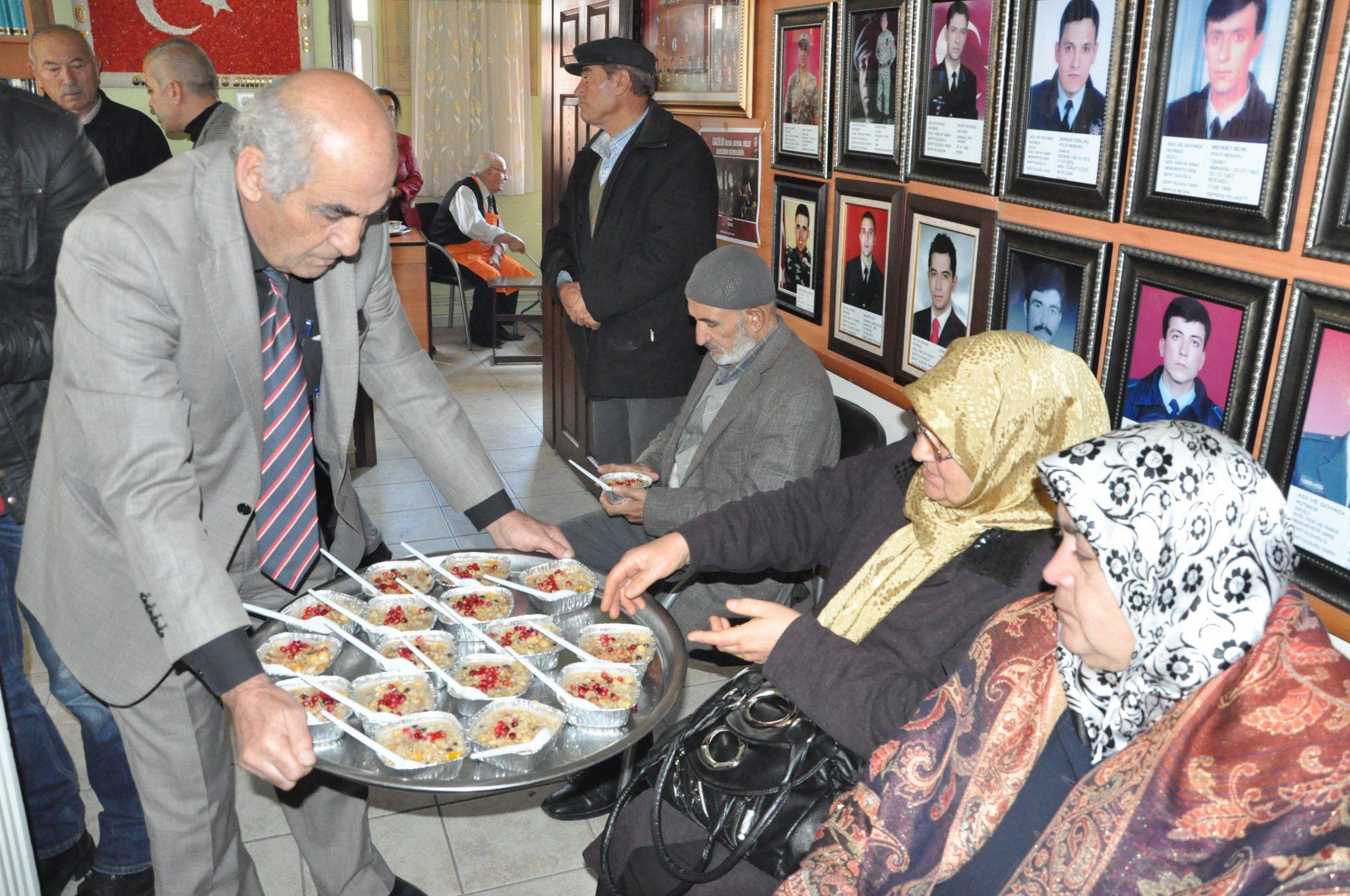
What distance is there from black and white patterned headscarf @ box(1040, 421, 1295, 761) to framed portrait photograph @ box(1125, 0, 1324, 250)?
629 mm

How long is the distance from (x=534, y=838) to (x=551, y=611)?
0.92 metres

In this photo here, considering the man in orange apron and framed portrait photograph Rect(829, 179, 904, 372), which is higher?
framed portrait photograph Rect(829, 179, 904, 372)

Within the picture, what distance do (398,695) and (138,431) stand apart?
567mm

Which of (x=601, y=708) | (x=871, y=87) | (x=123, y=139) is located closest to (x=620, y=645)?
(x=601, y=708)

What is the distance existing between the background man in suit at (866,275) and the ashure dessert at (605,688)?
1551 millimetres

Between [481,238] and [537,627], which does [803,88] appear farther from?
[481,238]

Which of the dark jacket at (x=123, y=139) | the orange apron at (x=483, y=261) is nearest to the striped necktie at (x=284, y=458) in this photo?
the dark jacket at (x=123, y=139)

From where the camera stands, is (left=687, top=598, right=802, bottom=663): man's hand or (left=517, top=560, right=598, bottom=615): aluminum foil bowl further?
(left=517, top=560, right=598, bottom=615): aluminum foil bowl

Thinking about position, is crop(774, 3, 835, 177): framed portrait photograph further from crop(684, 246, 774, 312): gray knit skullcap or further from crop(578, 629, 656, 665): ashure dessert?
crop(578, 629, 656, 665): ashure dessert

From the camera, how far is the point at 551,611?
196 centimetres

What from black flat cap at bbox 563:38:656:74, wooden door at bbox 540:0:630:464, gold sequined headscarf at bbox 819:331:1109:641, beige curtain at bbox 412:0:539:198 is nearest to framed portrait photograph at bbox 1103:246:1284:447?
gold sequined headscarf at bbox 819:331:1109:641

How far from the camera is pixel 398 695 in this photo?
1629 millimetres

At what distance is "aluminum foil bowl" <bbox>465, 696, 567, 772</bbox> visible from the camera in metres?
1.50

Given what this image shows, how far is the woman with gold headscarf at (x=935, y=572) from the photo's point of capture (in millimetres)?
1635
